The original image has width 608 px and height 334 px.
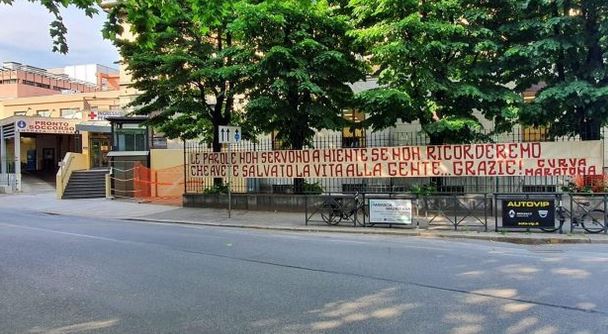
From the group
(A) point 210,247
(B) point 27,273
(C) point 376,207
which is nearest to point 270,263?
(A) point 210,247

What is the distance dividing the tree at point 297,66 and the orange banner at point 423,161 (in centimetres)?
99

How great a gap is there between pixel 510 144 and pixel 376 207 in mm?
4801

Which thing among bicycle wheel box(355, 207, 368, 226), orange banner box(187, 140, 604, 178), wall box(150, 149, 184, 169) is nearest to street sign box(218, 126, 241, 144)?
orange banner box(187, 140, 604, 178)

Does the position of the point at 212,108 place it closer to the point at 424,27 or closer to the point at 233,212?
the point at 233,212

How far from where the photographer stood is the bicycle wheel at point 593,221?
12952 millimetres

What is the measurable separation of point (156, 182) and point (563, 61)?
19.1 meters

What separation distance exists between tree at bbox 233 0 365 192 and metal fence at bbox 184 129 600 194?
1.69 metres

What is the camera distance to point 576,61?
15.8 metres

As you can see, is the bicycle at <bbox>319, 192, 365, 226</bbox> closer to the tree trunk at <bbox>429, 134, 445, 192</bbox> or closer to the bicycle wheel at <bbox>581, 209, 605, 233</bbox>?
the tree trunk at <bbox>429, 134, 445, 192</bbox>

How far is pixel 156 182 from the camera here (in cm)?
2628

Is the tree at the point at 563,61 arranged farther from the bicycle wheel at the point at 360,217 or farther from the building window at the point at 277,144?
the building window at the point at 277,144

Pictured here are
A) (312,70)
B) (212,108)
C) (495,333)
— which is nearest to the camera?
(495,333)

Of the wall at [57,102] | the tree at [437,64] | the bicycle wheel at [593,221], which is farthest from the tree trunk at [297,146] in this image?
the wall at [57,102]

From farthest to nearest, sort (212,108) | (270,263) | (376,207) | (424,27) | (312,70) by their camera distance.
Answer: (212,108)
(312,70)
(424,27)
(376,207)
(270,263)
